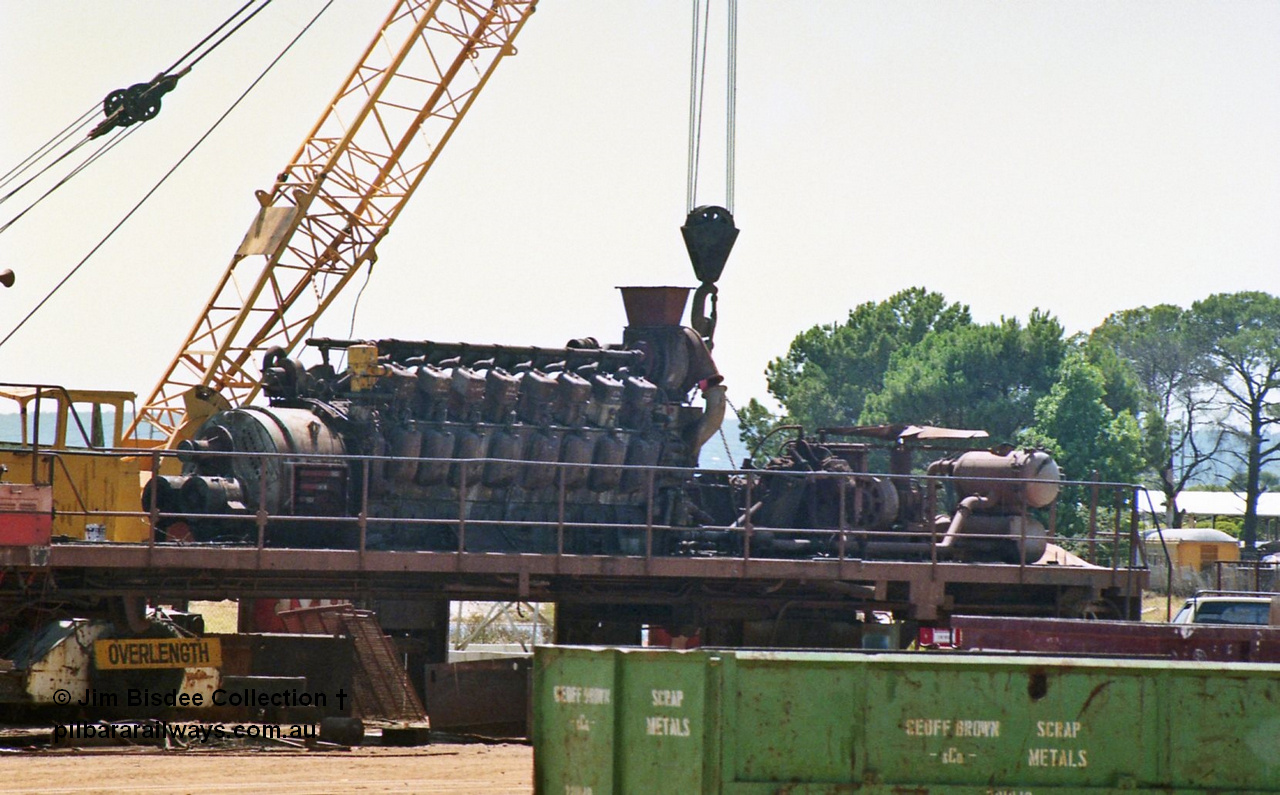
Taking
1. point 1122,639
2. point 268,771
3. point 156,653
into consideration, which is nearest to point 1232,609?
point 1122,639

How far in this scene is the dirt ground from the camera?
→ 1424cm

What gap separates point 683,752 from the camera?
10.4 meters

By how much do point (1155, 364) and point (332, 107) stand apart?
71.4 metres

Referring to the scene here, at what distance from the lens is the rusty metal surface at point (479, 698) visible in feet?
62.6

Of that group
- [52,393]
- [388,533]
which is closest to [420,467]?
[388,533]

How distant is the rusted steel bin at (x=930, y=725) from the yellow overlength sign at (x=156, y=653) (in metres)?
8.13

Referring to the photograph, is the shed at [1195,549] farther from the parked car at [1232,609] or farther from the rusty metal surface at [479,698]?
the rusty metal surface at [479,698]

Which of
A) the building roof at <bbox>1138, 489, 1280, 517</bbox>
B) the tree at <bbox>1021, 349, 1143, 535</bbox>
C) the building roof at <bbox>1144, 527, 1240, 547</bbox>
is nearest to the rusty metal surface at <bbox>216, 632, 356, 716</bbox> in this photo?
the building roof at <bbox>1144, 527, 1240, 547</bbox>

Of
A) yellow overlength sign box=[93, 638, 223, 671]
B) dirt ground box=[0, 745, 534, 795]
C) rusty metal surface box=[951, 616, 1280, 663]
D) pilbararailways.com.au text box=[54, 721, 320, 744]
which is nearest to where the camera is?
dirt ground box=[0, 745, 534, 795]

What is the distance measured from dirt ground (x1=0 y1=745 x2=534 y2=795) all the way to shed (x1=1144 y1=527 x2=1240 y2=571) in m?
45.4

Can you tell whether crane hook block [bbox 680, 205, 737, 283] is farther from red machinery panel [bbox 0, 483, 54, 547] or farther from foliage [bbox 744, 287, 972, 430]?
foliage [bbox 744, 287, 972, 430]

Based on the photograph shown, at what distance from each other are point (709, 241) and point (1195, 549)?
43013 mm

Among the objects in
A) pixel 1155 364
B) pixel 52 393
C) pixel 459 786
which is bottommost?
pixel 459 786

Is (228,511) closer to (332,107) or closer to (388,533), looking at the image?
(388,533)
